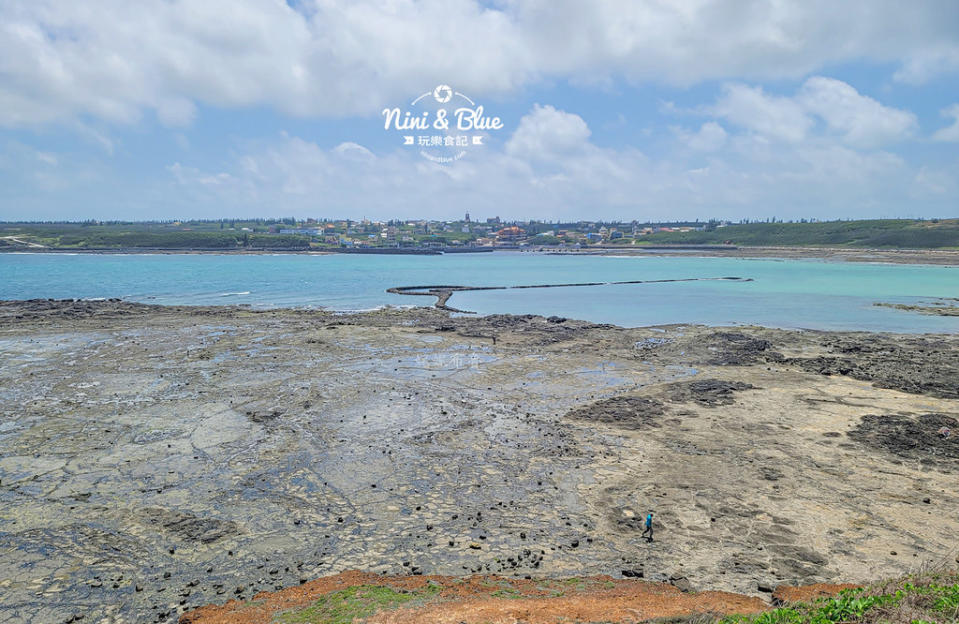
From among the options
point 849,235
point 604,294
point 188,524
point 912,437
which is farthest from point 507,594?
point 849,235

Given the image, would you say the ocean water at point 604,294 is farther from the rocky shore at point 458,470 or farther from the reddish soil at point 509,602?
the reddish soil at point 509,602

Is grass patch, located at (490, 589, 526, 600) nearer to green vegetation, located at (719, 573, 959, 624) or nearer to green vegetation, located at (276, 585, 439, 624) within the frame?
green vegetation, located at (276, 585, 439, 624)

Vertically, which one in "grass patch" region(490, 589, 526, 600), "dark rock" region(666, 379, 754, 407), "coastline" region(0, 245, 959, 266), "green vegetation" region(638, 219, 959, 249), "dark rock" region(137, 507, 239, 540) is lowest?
"dark rock" region(137, 507, 239, 540)

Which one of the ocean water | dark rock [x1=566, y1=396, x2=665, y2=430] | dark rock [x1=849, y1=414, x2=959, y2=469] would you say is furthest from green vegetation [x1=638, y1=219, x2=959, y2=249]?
dark rock [x1=566, y1=396, x2=665, y2=430]

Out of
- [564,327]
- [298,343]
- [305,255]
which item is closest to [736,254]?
[305,255]

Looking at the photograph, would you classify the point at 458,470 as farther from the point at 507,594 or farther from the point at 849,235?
the point at 849,235

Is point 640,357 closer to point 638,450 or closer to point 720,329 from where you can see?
point 720,329
